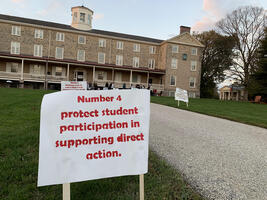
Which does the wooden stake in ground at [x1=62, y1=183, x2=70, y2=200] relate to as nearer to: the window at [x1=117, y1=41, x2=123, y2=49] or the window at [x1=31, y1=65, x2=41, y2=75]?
the window at [x1=31, y1=65, x2=41, y2=75]

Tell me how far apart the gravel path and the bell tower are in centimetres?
3116

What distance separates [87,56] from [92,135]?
104ft

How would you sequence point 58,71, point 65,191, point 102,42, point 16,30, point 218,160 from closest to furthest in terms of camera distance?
point 65,191, point 218,160, point 16,30, point 58,71, point 102,42

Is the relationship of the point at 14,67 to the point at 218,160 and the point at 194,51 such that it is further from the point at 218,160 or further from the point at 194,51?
the point at 218,160

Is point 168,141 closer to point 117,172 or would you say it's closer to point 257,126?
point 117,172

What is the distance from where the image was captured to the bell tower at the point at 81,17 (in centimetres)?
3161

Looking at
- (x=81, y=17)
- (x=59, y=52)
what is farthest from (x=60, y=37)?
(x=81, y=17)

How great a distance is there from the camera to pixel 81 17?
32.0m

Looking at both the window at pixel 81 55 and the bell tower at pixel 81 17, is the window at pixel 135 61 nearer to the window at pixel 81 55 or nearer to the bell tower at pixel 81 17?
the window at pixel 81 55

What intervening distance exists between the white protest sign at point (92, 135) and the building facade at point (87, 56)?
83.9ft

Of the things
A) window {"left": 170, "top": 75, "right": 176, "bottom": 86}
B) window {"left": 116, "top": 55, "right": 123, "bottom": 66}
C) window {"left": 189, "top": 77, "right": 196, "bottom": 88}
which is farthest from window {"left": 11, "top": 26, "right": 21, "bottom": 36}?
window {"left": 189, "top": 77, "right": 196, "bottom": 88}

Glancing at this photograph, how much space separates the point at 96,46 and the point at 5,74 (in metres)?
14.4

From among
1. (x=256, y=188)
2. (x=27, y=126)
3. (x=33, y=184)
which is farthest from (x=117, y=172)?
(x=27, y=126)

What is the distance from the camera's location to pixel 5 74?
25406mm
